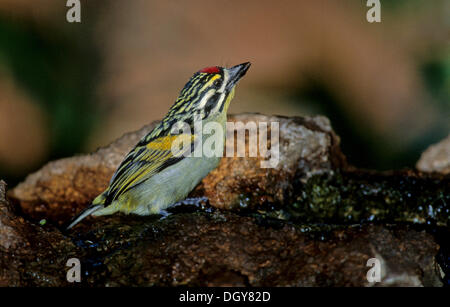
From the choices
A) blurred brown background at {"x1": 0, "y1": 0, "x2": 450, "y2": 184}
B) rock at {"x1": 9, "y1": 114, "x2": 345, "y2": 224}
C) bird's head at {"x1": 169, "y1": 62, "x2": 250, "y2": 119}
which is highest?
blurred brown background at {"x1": 0, "y1": 0, "x2": 450, "y2": 184}

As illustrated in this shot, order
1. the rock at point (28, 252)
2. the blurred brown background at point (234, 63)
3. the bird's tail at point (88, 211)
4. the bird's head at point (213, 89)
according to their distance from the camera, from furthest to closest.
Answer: the blurred brown background at point (234, 63) < the bird's head at point (213, 89) < the bird's tail at point (88, 211) < the rock at point (28, 252)

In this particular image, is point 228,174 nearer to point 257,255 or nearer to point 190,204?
point 190,204

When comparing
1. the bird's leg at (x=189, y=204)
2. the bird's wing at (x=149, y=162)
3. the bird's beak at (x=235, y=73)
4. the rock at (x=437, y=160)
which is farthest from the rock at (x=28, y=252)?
the rock at (x=437, y=160)

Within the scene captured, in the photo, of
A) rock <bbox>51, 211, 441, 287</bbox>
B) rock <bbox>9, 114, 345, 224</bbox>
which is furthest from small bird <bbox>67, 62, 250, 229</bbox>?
rock <bbox>51, 211, 441, 287</bbox>

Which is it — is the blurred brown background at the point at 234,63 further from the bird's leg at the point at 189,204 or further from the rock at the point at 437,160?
the bird's leg at the point at 189,204

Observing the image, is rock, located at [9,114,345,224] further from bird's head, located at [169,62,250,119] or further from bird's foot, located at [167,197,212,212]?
bird's head, located at [169,62,250,119]

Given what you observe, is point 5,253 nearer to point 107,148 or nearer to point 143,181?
point 143,181
